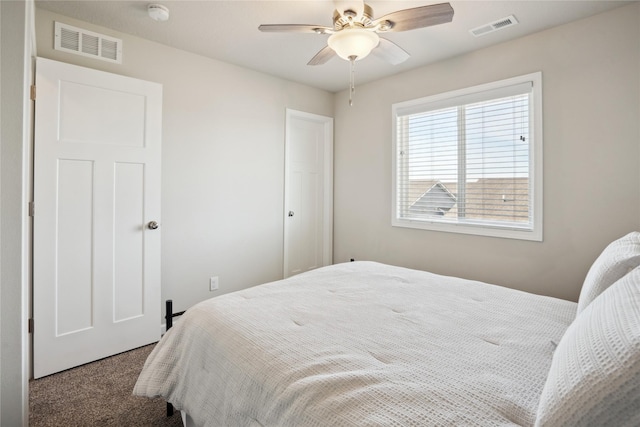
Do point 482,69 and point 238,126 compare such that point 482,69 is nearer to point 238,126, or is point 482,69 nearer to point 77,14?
point 238,126

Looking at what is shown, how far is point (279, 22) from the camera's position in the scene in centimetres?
247

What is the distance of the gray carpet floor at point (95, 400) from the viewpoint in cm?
179

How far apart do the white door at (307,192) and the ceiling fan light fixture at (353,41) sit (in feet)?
5.96

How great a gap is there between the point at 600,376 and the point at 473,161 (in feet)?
8.94

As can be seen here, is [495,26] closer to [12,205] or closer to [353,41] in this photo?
[353,41]

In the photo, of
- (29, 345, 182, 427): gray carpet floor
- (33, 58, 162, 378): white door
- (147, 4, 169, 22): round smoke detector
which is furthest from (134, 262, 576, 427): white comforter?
(147, 4, 169, 22): round smoke detector

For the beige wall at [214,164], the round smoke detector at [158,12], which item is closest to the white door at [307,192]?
the beige wall at [214,164]

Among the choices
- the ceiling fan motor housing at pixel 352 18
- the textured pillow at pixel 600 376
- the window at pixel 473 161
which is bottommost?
the textured pillow at pixel 600 376

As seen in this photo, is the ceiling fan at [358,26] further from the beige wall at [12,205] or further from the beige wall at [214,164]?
the beige wall at [214,164]

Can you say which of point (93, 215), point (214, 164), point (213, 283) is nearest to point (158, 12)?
point (214, 164)

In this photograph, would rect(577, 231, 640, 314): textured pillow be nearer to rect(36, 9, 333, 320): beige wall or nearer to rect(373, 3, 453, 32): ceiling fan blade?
rect(373, 3, 453, 32): ceiling fan blade

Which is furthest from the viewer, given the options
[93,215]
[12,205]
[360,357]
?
[93,215]

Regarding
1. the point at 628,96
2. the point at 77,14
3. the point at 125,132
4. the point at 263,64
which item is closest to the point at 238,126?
the point at 263,64

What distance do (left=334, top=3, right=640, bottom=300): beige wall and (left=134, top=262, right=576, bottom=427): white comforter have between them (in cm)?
109
